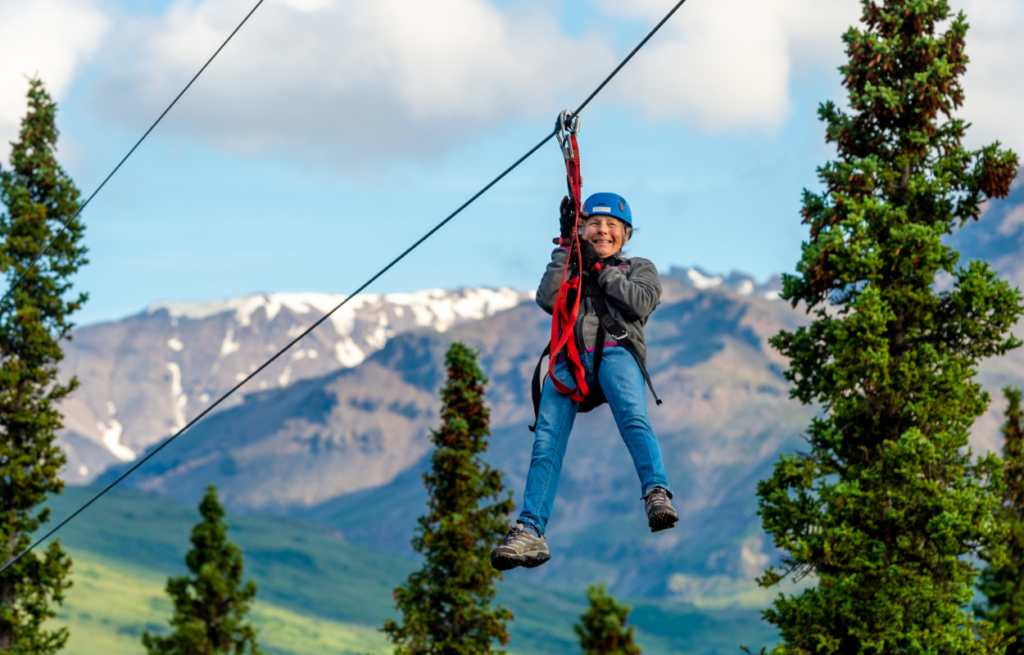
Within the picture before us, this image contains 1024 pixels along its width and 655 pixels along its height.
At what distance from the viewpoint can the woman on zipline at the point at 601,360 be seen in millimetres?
10203

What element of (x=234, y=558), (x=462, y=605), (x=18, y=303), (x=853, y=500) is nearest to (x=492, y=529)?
(x=462, y=605)

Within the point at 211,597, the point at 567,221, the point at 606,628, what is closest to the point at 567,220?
the point at 567,221

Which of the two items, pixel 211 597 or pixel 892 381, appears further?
pixel 211 597

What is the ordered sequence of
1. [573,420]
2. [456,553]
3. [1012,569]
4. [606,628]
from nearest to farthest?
[573,420] < [456,553] < [1012,569] < [606,628]

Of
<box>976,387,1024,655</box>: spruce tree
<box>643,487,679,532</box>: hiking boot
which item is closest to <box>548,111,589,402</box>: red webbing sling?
<box>643,487,679,532</box>: hiking boot

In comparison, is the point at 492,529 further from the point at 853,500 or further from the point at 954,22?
the point at 954,22

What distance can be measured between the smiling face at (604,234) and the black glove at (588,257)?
0.08 m

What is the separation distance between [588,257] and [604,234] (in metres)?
0.29

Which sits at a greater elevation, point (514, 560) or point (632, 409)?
point (632, 409)

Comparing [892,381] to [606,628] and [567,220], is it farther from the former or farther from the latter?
[606,628]

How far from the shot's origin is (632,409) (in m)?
10.4

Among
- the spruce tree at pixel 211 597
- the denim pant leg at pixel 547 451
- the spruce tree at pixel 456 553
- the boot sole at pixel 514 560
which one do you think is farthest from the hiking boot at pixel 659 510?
the spruce tree at pixel 211 597

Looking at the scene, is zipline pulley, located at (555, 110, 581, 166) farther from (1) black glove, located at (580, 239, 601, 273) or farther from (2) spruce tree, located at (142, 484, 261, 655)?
(2) spruce tree, located at (142, 484, 261, 655)

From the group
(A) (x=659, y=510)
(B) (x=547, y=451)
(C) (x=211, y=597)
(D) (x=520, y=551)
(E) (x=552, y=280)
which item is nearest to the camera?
(A) (x=659, y=510)
